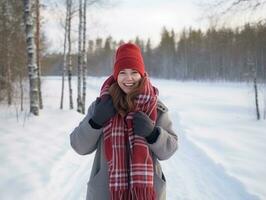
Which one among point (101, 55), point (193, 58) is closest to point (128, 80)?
point (193, 58)

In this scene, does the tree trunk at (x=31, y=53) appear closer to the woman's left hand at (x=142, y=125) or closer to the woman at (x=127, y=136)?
the woman at (x=127, y=136)

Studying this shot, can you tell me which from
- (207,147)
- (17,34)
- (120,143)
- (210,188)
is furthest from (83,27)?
(120,143)

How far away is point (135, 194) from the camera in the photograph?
2.16 meters

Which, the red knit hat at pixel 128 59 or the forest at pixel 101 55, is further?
the forest at pixel 101 55

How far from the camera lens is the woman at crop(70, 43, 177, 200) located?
85.5 inches

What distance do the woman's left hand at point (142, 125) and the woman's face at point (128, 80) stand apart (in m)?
0.22

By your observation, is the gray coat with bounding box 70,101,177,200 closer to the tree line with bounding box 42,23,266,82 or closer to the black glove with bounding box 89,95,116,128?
the black glove with bounding box 89,95,116,128

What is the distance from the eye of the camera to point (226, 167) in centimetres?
673

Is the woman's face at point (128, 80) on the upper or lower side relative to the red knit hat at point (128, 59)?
lower

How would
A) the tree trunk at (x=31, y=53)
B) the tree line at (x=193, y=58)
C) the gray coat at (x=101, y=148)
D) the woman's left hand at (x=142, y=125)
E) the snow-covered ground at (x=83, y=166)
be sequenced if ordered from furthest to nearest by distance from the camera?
1. the tree line at (x=193, y=58)
2. the tree trunk at (x=31, y=53)
3. the snow-covered ground at (x=83, y=166)
4. the gray coat at (x=101, y=148)
5. the woman's left hand at (x=142, y=125)

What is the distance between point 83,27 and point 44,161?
10751 millimetres

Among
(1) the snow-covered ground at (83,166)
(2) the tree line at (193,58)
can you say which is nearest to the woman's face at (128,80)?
(1) the snow-covered ground at (83,166)

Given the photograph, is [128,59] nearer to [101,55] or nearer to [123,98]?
[123,98]

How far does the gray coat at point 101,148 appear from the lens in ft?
7.38
